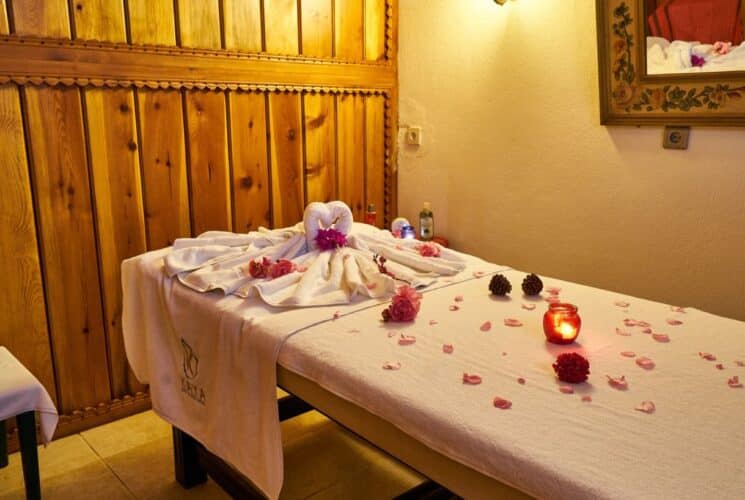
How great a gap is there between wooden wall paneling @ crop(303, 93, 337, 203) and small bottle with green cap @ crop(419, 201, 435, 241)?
45 centimetres

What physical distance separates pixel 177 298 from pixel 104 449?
35.6 inches

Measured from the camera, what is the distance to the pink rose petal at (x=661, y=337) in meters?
1.41

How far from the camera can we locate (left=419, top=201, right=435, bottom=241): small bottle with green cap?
308cm

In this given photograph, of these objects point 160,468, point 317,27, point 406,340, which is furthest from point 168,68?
point 406,340

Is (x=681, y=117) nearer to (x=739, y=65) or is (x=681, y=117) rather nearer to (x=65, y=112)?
(x=739, y=65)

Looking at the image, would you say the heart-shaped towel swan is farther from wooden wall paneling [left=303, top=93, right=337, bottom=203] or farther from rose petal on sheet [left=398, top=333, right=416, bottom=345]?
wooden wall paneling [left=303, top=93, right=337, bottom=203]

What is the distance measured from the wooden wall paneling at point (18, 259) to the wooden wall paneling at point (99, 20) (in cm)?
32

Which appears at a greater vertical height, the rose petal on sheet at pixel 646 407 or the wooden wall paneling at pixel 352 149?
the wooden wall paneling at pixel 352 149

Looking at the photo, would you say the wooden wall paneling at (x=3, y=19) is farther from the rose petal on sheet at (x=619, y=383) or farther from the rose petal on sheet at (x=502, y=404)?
the rose petal on sheet at (x=619, y=383)

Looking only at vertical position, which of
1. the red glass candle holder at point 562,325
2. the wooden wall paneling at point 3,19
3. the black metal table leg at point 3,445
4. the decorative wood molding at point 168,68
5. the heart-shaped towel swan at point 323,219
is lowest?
the black metal table leg at point 3,445

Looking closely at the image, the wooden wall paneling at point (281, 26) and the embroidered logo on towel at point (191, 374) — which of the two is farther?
the wooden wall paneling at point (281, 26)

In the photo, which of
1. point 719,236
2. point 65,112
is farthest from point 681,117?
point 65,112

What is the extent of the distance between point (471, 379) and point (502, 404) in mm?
110

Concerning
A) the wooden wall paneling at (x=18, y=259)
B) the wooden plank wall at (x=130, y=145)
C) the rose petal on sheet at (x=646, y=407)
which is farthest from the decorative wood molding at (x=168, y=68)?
the rose petal on sheet at (x=646, y=407)
